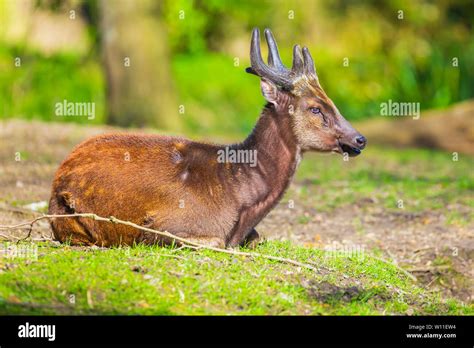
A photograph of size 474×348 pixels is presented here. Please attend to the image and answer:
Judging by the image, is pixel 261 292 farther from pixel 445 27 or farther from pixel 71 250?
pixel 445 27

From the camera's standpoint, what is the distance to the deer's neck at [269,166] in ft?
25.2

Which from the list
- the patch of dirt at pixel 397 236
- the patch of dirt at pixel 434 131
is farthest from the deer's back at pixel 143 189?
the patch of dirt at pixel 434 131

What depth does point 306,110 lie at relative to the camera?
7.70 m

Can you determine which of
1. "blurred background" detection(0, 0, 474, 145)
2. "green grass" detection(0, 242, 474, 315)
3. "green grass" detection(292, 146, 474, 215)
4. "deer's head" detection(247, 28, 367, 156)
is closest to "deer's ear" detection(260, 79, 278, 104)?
"deer's head" detection(247, 28, 367, 156)

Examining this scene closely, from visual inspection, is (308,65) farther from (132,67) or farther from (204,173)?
(132,67)

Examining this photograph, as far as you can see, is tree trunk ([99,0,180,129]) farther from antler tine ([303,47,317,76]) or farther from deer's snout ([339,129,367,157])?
deer's snout ([339,129,367,157])

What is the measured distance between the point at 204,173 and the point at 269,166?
567 mm

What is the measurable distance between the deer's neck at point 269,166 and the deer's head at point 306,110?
85mm

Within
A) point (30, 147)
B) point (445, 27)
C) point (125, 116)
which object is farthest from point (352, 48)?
point (30, 147)

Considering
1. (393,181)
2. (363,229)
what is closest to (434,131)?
(393,181)

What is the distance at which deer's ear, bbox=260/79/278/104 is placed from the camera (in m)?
7.69

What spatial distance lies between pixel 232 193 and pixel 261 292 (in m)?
1.23

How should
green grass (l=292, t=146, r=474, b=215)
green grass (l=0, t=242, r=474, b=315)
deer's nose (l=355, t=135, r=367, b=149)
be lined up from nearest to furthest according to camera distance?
1. green grass (l=0, t=242, r=474, b=315)
2. deer's nose (l=355, t=135, r=367, b=149)
3. green grass (l=292, t=146, r=474, b=215)

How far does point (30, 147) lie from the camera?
43.0 feet
